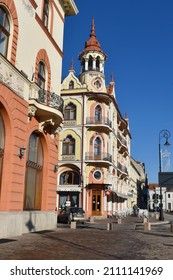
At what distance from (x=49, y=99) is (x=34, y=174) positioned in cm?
390

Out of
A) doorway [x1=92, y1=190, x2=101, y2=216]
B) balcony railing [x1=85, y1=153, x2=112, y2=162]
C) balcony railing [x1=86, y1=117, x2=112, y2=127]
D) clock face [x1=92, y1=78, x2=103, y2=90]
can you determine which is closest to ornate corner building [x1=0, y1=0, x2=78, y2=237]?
balcony railing [x1=86, y1=117, x2=112, y2=127]

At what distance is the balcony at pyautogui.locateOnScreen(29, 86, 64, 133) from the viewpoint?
48.1 feet

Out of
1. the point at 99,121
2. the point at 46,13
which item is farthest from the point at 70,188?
the point at 46,13

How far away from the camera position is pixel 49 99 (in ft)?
52.3

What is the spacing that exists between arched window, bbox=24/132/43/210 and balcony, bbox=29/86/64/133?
960mm

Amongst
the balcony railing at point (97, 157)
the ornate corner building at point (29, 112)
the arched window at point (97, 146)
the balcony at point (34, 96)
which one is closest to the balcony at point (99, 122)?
the arched window at point (97, 146)

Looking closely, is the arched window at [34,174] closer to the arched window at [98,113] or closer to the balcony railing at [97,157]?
the balcony railing at [97,157]

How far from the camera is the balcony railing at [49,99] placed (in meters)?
15.4

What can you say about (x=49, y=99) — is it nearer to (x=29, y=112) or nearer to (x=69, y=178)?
(x=29, y=112)

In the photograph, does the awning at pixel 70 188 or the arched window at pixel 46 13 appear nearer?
the arched window at pixel 46 13

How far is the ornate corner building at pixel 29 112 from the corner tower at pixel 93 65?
63.2ft

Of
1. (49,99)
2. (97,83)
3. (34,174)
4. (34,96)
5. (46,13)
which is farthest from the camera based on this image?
(97,83)

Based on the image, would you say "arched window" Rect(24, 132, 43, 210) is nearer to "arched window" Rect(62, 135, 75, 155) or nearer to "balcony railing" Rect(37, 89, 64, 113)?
"balcony railing" Rect(37, 89, 64, 113)
